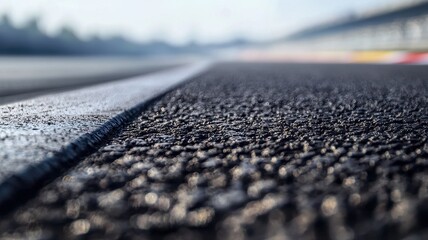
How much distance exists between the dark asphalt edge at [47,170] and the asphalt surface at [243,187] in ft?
0.12

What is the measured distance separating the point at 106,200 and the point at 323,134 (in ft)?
3.63

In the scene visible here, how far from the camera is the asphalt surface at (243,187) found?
834 millimetres

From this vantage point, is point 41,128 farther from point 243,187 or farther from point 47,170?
point 243,187

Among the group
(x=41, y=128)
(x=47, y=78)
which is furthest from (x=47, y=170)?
(x=47, y=78)

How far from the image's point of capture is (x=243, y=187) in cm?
109

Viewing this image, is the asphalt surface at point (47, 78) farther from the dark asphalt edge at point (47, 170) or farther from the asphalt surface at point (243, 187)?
the asphalt surface at point (243, 187)

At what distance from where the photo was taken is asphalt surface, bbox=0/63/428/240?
83 cm

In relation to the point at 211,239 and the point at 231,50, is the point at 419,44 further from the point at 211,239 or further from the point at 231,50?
the point at 231,50

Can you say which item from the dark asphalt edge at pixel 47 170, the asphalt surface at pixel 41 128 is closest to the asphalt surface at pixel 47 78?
the asphalt surface at pixel 41 128

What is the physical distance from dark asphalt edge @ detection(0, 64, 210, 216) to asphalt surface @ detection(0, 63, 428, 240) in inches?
1.4

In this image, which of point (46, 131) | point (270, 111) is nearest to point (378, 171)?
point (46, 131)

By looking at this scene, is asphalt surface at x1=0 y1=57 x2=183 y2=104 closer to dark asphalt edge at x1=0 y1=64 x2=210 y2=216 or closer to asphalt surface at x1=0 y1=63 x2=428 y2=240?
dark asphalt edge at x1=0 y1=64 x2=210 y2=216

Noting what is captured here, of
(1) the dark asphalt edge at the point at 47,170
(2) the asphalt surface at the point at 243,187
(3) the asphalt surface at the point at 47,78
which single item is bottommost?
(3) the asphalt surface at the point at 47,78

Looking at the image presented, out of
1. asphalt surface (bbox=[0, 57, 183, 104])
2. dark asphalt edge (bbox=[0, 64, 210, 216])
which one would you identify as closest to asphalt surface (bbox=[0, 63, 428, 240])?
dark asphalt edge (bbox=[0, 64, 210, 216])
